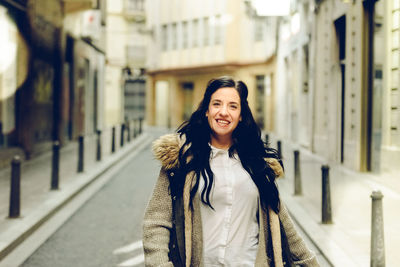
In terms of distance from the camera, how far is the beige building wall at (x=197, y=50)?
3222 cm

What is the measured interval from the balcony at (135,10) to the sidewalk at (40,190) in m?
27.1

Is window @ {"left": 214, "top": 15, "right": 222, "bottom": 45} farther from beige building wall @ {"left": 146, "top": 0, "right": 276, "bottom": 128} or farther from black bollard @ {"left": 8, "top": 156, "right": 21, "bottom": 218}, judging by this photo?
black bollard @ {"left": 8, "top": 156, "right": 21, "bottom": 218}

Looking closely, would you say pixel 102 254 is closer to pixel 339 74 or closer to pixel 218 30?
pixel 339 74

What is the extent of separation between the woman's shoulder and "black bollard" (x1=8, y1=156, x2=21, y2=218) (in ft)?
15.0

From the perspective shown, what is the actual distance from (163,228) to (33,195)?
6491 millimetres

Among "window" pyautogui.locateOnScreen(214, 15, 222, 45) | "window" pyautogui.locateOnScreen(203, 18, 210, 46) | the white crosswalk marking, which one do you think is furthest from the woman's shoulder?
"window" pyautogui.locateOnScreen(203, 18, 210, 46)

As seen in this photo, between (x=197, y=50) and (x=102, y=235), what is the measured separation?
97.2 ft

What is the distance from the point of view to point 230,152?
252 cm

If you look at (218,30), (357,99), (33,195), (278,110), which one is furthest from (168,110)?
(33,195)

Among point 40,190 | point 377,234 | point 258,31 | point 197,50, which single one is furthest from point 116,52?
point 377,234

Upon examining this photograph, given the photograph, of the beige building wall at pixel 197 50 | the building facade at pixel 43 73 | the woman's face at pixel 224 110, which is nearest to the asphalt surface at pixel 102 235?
the woman's face at pixel 224 110

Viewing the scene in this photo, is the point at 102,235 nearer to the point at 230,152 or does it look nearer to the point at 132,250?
the point at 132,250

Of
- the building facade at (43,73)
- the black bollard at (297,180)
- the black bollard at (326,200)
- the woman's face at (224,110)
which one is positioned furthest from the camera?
the building facade at (43,73)

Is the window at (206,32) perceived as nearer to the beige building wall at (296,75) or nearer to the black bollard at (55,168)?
the beige building wall at (296,75)
